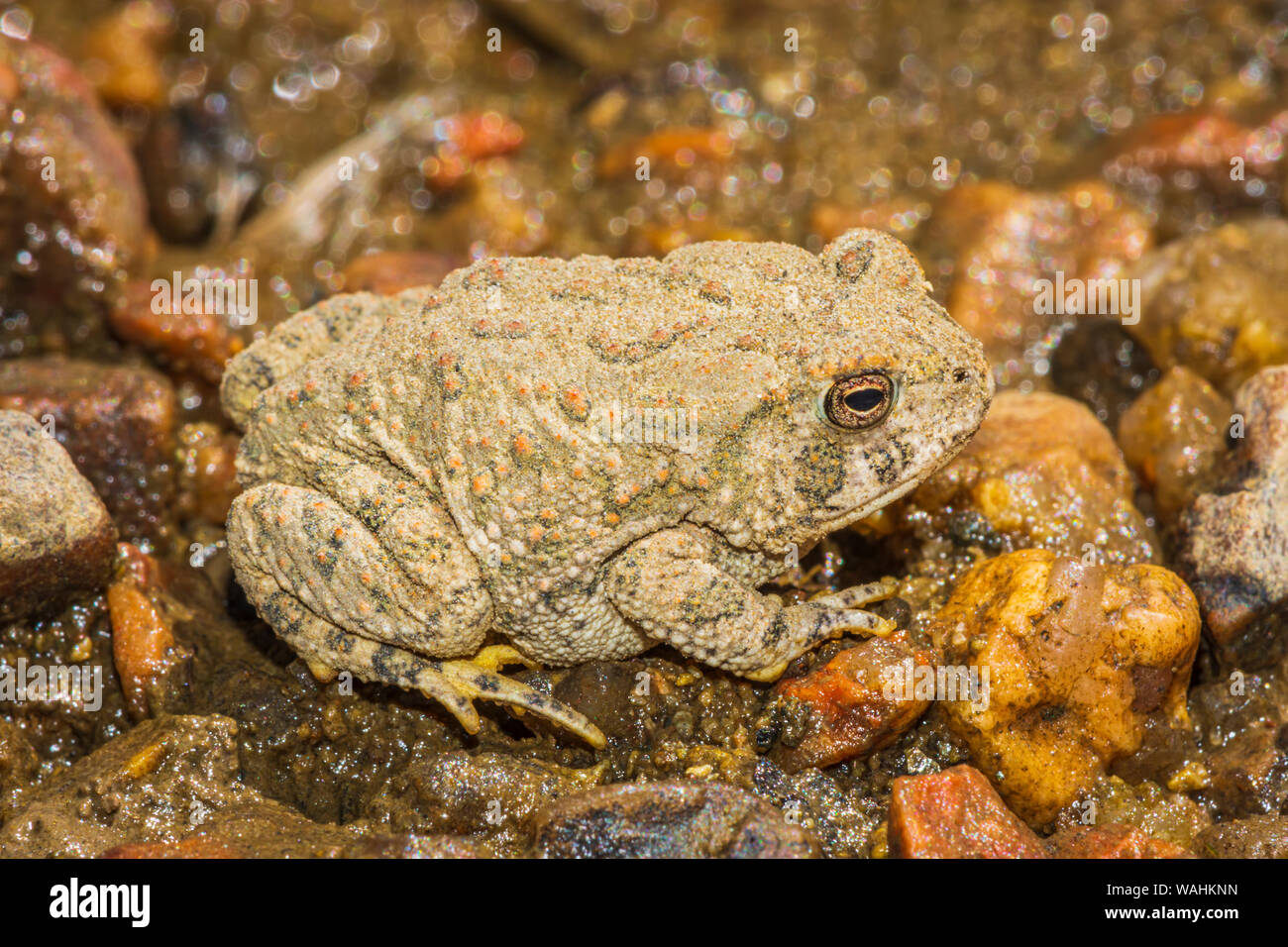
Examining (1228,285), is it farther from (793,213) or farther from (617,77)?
(617,77)

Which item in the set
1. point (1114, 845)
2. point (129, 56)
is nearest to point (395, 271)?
point (129, 56)

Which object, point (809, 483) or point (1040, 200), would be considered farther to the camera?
point (1040, 200)

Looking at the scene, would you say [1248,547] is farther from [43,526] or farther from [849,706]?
[43,526]

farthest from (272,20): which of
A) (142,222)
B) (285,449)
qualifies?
(285,449)

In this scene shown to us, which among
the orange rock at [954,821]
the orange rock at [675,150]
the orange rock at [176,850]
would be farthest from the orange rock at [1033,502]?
the orange rock at [176,850]

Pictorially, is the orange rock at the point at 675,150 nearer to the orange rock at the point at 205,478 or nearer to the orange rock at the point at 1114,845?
Answer: the orange rock at the point at 205,478
